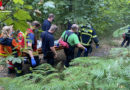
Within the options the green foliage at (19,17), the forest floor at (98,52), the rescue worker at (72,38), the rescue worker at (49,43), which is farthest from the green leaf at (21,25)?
the forest floor at (98,52)

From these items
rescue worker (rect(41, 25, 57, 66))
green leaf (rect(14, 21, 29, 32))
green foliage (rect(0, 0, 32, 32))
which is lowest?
rescue worker (rect(41, 25, 57, 66))

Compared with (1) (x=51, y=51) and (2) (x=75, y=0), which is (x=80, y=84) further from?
(2) (x=75, y=0)

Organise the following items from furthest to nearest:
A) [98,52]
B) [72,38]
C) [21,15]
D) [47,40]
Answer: [98,52] < [72,38] < [47,40] < [21,15]

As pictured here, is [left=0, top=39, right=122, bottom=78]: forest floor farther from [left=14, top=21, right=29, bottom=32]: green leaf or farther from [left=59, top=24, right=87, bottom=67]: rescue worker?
[left=14, top=21, right=29, bottom=32]: green leaf

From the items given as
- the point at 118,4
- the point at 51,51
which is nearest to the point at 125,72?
the point at 51,51

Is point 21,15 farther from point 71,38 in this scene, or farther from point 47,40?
point 71,38

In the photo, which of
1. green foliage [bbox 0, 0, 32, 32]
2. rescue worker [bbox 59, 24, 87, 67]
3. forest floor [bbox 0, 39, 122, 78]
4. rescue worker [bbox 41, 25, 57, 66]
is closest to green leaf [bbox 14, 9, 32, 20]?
green foliage [bbox 0, 0, 32, 32]

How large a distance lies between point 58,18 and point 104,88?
19.5 feet

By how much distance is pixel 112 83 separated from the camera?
1173 millimetres

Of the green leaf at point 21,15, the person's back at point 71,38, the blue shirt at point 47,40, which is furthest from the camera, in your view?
the person's back at point 71,38

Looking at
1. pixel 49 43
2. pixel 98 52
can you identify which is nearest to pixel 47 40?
pixel 49 43

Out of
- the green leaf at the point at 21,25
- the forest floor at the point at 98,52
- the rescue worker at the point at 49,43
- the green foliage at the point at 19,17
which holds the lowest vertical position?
the forest floor at the point at 98,52

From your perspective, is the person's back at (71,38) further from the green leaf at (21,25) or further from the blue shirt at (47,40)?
the green leaf at (21,25)

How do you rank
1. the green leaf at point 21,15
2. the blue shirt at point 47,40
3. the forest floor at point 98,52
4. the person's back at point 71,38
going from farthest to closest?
the forest floor at point 98,52, the person's back at point 71,38, the blue shirt at point 47,40, the green leaf at point 21,15
